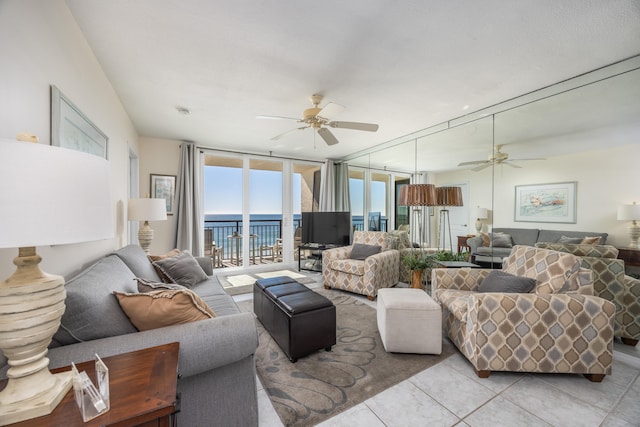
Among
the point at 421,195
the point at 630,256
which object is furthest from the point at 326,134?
the point at 630,256

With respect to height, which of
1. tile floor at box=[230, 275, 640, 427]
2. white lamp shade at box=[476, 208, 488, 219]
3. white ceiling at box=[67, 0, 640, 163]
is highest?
white ceiling at box=[67, 0, 640, 163]

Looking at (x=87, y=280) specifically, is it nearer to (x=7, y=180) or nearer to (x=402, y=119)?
(x=7, y=180)

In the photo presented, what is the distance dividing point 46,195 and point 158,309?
0.80 m

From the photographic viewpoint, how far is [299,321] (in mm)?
2123

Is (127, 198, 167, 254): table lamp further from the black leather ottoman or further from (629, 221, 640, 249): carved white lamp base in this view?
(629, 221, 640, 249): carved white lamp base

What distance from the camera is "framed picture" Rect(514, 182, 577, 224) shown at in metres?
2.61

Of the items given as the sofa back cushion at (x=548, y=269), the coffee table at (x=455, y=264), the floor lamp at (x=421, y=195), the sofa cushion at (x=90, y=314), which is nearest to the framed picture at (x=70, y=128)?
the sofa cushion at (x=90, y=314)

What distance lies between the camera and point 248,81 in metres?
2.53

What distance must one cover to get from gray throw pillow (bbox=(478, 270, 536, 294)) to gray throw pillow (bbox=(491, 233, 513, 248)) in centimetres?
81

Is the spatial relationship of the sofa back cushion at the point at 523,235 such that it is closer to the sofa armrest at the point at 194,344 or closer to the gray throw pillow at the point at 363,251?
the gray throw pillow at the point at 363,251

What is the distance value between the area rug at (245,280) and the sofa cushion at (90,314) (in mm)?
2724

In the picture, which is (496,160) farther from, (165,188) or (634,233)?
A: (165,188)

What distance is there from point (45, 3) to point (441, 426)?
10.6ft

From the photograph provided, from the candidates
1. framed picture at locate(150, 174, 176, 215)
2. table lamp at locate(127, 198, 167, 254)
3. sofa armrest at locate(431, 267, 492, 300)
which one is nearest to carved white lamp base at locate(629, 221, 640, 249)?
sofa armrest at locate(431, 267, 492, 300)
